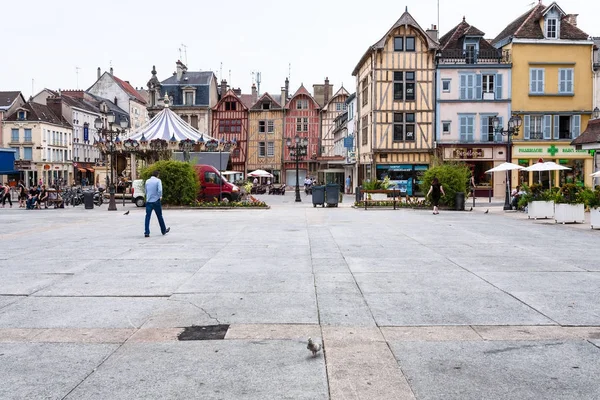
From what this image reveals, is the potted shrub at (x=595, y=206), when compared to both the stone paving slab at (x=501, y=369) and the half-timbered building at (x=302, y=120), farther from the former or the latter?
the half-timbered building at (x=302, y=120)

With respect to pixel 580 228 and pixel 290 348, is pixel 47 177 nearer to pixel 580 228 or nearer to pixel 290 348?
pixel 580 228

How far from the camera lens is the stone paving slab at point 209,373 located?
355 centimetres

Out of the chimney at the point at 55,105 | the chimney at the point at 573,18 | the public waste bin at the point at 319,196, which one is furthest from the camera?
the chimney at the point at 55,105

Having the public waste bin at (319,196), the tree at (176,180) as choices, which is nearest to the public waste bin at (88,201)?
the tree at (176,180)

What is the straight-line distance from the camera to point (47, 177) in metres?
65.6

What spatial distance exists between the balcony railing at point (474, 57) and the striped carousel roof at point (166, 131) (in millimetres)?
18640

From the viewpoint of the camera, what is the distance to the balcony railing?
1553 inches

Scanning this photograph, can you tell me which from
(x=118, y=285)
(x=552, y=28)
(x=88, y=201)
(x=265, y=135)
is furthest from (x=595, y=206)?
(x=265, y=135)

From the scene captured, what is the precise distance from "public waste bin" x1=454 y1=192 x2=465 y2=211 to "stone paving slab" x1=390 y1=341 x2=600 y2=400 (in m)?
19.7

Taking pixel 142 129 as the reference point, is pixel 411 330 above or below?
below

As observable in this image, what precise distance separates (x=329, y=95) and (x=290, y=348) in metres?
60.2

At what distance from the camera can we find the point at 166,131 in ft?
94.7

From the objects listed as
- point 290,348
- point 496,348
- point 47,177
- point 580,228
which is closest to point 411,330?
point 496,348

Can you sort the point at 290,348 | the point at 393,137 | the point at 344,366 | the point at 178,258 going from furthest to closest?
the point at 393,137, the point at 178,258, the point at 290,348, the point at 344,366
